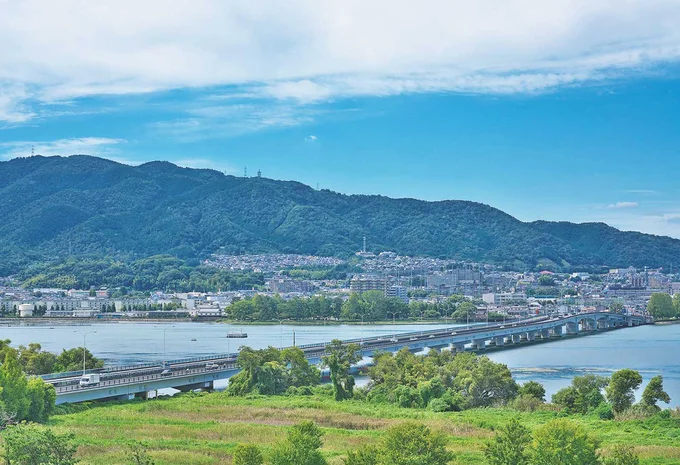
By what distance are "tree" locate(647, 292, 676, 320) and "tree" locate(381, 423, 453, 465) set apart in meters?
144

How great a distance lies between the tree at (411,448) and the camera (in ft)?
75.1

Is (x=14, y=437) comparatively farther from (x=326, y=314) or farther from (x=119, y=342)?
(x=326, y=314)

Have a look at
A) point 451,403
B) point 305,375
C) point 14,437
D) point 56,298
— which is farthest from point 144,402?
point 56,298

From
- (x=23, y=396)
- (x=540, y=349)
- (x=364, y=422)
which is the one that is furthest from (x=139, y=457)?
(x=540, y=349)

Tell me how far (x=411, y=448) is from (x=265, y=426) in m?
15.1

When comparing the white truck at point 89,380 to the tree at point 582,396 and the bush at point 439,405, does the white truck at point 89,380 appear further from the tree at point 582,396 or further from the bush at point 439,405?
the tree at point 582,396

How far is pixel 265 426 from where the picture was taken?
122 feet

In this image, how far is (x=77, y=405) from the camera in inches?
1687

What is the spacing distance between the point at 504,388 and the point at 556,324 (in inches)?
2926

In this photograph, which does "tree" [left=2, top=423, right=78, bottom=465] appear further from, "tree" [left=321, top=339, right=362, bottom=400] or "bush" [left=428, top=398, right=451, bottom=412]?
"tree" [left=321, top=339, right=362, bottom=400]

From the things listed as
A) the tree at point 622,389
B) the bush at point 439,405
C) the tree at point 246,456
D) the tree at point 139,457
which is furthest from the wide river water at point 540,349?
the tree at point 246,456

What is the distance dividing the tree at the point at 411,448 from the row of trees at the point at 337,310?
12701 cm

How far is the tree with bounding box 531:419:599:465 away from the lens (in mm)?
23844

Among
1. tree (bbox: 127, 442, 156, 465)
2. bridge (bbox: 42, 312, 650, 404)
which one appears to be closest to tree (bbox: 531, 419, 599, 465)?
tree (bbox: 127, 442, 156, 465)
